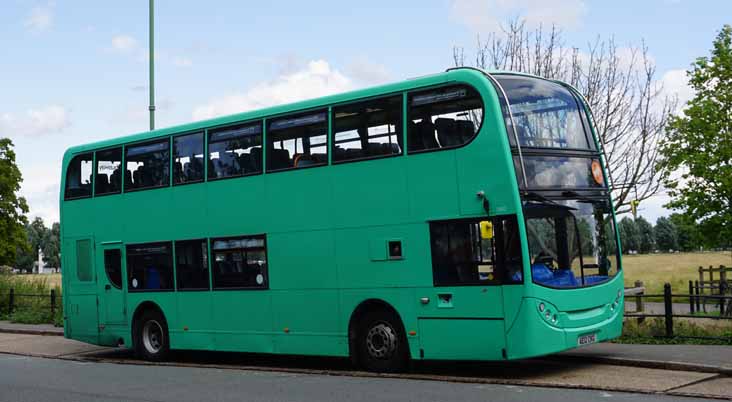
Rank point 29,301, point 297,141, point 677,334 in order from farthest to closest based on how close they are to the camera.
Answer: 1. point 29,301
2. point 677,334
3. point 297,141

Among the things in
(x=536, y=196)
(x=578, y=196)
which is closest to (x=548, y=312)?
(x=536, y=196)

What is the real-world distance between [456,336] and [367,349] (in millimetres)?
1811

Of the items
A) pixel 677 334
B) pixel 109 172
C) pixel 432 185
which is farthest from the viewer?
pixel 109 172

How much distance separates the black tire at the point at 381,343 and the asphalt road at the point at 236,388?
0.61 meters

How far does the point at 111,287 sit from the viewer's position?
19.0 metres

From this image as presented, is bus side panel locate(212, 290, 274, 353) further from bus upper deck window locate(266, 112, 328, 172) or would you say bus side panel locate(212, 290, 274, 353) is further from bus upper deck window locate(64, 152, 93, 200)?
bus upper deck window locate(64, 152, 93, 200)

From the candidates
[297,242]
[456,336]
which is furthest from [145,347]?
[456,336]

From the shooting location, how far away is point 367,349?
14289mm

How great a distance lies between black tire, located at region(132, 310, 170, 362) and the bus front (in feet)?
26.4

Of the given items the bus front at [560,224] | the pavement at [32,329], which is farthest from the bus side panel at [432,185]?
the pavement at [32,329]

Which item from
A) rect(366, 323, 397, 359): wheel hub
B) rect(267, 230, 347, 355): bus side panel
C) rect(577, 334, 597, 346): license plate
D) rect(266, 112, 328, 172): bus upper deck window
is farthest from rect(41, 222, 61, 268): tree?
rect(577, 334, 597, 346): license plate

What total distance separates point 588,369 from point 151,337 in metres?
8.92

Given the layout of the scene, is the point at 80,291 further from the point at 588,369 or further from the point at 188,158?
the point at 588,369

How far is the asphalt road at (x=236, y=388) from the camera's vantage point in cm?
1127
